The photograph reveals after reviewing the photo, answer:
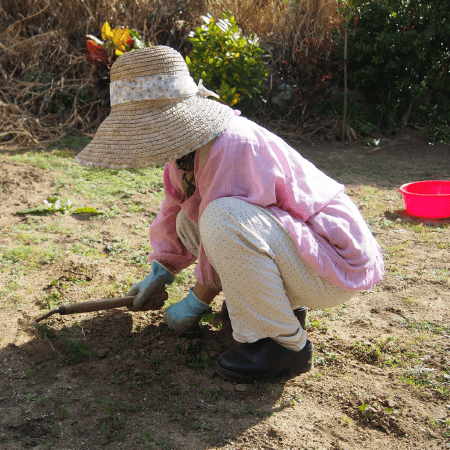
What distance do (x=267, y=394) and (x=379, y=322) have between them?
768 millimetres

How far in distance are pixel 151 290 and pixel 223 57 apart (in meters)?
3.48

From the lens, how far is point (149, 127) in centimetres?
156

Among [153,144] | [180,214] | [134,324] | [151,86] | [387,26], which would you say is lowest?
[134,324]

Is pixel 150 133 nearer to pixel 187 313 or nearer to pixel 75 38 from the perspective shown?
pixel 187 313

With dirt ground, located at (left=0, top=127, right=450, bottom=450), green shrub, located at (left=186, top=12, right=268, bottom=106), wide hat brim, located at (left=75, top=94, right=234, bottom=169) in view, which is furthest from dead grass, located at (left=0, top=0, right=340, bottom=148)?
wide hat brim, located at (left=75, top=94, right=234, bottom=169)

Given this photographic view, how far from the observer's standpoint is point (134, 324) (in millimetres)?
2213

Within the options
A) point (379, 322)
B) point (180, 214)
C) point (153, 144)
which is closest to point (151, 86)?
point (153, 144)

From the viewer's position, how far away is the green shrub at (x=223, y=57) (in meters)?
4.86

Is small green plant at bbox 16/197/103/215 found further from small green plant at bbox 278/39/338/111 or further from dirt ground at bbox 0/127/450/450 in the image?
small green plant at bbox 278/39/338/111

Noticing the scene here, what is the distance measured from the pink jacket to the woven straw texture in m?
0.11

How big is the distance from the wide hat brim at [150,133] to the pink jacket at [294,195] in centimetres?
11

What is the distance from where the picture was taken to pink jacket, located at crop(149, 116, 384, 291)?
1652 millimetres

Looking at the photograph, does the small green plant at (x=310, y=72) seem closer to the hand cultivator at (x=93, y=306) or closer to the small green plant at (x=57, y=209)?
the small green plant at (x=57, y=209)

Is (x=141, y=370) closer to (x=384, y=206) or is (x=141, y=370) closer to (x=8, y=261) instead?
(x=8, y=261)
